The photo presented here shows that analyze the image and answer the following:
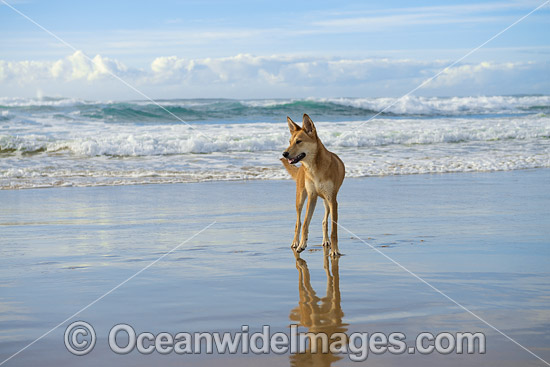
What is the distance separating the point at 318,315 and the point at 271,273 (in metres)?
1.48

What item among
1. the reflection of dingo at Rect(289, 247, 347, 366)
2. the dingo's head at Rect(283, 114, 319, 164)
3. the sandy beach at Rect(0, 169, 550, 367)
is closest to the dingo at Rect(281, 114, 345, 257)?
the dingo's head at Rect(283, 114, 319, 164)

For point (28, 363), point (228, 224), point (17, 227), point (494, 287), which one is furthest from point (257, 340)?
point (17, 227)

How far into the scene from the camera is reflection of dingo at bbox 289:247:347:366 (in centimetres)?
376

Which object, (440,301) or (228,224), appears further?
(228,224)

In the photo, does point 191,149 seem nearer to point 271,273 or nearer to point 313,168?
point 313,168

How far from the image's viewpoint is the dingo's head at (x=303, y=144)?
6727 millimetres

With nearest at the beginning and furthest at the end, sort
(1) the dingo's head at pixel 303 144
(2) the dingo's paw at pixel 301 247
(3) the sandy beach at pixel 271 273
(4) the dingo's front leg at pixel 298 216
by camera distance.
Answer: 1. (3) the sandy beach at pixel 271 273
2. (1) the dingo's head at pixel 303 144
3. (2) the dingo's paw at pixel 301 247
4. (4) the dingo's front leg at pixel 298 216

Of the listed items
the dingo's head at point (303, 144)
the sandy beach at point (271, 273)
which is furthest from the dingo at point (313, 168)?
the sandy beach at point (271, 273)

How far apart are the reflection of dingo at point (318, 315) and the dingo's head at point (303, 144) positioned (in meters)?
1.26

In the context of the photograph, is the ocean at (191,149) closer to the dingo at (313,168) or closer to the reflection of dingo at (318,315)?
the dingo at (313,168)

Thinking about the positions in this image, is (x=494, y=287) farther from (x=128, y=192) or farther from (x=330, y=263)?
(x=128, y=192)

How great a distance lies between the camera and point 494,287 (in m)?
5.31

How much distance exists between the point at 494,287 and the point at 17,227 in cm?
649

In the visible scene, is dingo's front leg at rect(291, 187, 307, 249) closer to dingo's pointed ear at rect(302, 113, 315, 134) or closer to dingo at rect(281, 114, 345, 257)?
dingo at rect(281, 114, 345, 257)
